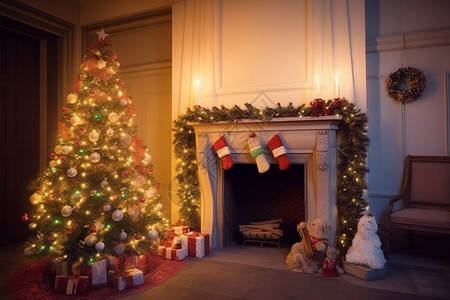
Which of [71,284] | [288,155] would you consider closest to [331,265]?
[288,155]

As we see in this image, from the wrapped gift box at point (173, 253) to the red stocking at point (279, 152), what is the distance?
1.32 metres

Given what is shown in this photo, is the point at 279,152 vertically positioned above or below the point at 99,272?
above

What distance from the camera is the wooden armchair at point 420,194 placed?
322 cm

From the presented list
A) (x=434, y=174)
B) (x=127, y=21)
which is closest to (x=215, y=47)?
(x=127, y=21)

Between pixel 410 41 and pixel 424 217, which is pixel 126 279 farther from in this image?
pixel 410 41

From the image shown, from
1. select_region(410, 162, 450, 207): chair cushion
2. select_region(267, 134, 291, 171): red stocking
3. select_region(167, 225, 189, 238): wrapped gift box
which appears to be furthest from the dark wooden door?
select_region(410, 162, 450, 207): chair cushion

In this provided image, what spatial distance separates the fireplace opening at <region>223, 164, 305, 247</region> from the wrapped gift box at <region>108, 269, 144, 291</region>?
4.30 feet

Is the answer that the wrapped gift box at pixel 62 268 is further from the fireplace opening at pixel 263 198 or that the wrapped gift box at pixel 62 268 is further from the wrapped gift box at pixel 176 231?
the fireplace opening at pixel 263 198

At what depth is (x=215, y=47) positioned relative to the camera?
3979 millimetres

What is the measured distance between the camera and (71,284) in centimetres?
261

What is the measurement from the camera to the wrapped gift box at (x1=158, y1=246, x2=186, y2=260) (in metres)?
3.38

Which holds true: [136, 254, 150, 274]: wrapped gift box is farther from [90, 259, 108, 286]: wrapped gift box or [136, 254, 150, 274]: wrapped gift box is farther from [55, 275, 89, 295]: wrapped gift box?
[55, 275, 89, 295]: wrapped gift box

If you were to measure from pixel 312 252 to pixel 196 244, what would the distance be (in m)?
1.16

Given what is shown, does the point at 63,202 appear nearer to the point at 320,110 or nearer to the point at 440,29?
the point at 320,110
